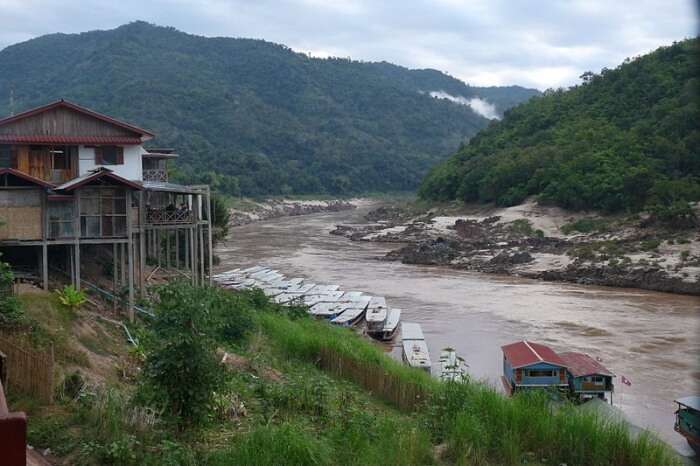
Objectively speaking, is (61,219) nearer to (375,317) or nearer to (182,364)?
(182,364)

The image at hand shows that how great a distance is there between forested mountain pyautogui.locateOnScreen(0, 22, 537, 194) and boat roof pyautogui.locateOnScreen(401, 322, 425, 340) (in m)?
56.1

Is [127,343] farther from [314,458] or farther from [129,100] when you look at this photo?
[129,100]

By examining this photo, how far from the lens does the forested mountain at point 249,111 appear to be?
117m

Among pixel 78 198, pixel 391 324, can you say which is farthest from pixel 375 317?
pixel 78 198

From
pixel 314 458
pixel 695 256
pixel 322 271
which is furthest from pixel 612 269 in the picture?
pixel 314 458

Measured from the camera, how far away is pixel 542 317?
31891 millimetres

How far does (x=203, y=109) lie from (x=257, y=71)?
51.8m

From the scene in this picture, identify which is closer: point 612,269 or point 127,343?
point 127,343

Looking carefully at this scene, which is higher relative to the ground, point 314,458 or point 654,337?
point 314,458

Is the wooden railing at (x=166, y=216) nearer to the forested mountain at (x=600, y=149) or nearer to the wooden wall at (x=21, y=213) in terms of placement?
the wooden wall at (x=21, y=213)

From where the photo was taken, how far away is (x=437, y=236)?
2426 inches

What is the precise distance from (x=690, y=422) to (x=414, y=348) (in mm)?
9835

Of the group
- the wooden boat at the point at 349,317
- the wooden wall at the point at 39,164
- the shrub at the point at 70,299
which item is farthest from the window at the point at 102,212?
the wooden boat at the point at 349,317

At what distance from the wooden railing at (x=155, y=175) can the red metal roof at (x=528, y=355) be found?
14.2 metres
